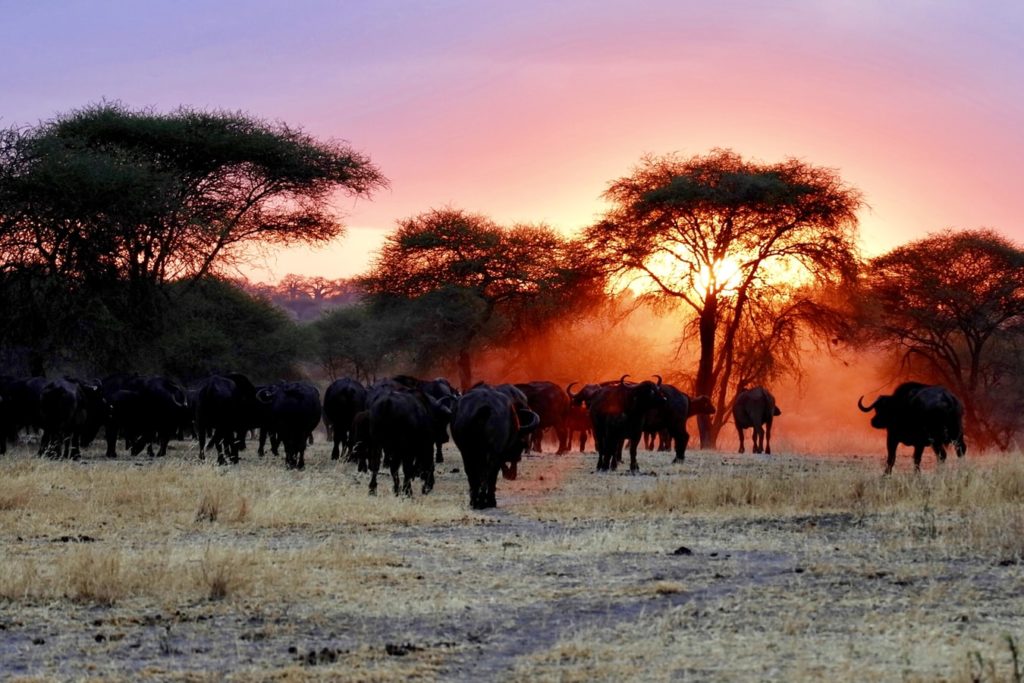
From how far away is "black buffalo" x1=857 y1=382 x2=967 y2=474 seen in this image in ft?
70.3

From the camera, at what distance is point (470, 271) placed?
1875 inches

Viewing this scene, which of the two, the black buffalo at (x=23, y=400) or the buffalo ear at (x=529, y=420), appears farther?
the black buffalo at (x=23, y=400)

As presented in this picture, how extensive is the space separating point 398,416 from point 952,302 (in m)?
28.3

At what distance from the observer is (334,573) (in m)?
10.7

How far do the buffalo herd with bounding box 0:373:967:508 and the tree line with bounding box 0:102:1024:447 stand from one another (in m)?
5.06

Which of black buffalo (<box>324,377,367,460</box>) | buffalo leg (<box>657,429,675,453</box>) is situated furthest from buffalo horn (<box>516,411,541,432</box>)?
buffalo leg (<box>657,429,675,453</box>)

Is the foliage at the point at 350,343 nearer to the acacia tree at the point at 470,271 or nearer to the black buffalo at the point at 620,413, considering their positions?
the acacia tree at the point at 470,271

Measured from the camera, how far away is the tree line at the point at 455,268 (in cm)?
3275

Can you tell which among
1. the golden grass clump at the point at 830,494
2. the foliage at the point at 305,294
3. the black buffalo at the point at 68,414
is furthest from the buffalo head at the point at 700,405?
the foliage at the point at 305,294

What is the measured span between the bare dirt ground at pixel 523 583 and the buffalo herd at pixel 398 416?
3.07 ft

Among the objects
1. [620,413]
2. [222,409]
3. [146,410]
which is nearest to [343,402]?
[222,409]

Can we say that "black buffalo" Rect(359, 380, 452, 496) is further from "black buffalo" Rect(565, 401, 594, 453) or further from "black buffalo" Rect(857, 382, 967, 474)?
"black buffalo" Rect(565, 401, 594, 453)

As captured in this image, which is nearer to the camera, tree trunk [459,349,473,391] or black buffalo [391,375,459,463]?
black buffalo [391,375,459,463]

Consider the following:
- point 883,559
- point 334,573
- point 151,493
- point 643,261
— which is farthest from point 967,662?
point 643,261
